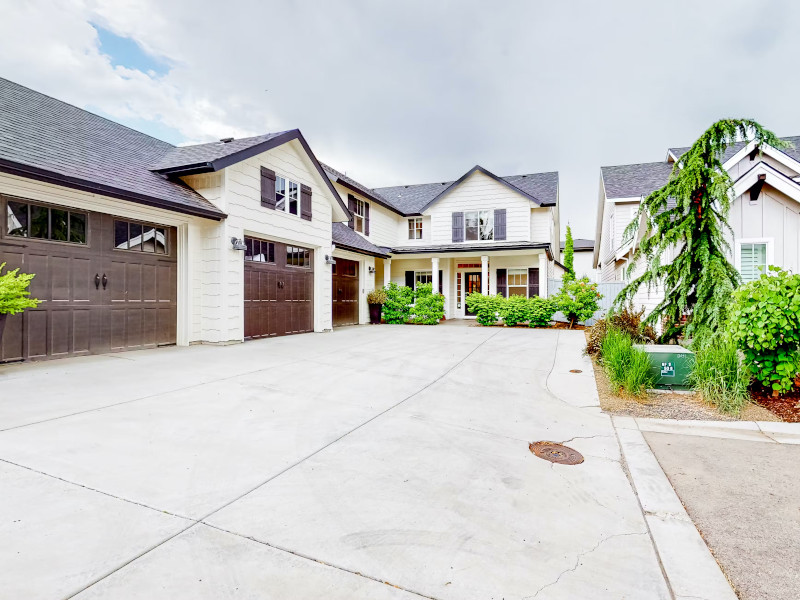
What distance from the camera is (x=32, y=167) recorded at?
6.20m

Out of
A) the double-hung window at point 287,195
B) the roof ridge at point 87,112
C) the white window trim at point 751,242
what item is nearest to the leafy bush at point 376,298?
the double-hung window at point 287,195

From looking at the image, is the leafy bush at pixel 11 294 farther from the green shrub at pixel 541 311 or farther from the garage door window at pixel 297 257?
the green shrub at pixel 541 311

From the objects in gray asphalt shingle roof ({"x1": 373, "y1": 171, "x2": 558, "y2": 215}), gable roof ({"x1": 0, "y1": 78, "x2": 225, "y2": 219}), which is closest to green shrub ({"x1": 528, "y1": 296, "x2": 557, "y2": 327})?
gray asphalt shingle roof ({"x1": 373, "y1": 171, "x2": 558, "y2": 215})

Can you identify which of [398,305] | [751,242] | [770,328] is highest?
[751,242]

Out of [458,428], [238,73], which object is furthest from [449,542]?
[238,73]

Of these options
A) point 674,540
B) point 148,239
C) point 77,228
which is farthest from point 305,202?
point 674,540

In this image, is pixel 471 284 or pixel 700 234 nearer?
pixel 700 234

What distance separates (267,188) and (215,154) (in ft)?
5.24

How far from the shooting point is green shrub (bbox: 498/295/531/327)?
1555 centimetres

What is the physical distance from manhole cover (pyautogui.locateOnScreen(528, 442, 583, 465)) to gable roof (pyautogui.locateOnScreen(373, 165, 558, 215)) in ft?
53.0

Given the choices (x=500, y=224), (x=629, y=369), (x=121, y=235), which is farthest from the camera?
(x=500, y=224)

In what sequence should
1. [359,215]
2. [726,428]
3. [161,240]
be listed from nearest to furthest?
[726,428] → [161,240] → [359,215]

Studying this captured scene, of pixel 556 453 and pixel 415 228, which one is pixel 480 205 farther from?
pixel 556 453

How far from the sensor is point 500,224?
18.8m
